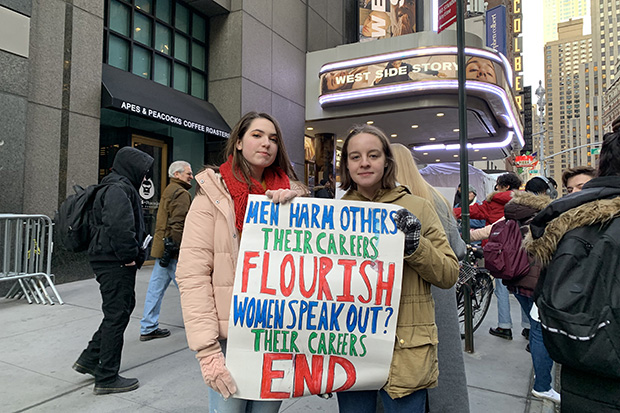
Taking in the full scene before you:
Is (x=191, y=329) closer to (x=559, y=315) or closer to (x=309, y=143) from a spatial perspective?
(x=559, y=315)

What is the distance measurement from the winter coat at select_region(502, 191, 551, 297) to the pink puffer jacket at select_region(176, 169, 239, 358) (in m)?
2.98

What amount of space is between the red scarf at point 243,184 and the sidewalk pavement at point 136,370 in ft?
6.62

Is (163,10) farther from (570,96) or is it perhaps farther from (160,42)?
(570,96)

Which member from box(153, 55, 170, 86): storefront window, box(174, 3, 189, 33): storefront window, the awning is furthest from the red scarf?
box(174, 3, 189, 33): storefront window

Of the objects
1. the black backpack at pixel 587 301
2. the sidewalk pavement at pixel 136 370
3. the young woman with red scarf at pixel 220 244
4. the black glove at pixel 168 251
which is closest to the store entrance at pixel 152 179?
the sidewalk pavement at pixel 136 370

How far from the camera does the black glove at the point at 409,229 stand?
5.32ft

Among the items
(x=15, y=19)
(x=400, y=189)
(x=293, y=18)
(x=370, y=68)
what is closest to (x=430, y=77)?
(x=370, y=68)

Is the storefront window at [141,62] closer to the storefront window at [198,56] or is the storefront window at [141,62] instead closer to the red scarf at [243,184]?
the storefront window at [198,56]

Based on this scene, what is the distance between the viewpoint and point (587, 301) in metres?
1.41

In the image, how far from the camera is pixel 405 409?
1670 mm

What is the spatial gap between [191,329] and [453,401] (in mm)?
1501

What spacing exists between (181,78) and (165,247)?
298 inches

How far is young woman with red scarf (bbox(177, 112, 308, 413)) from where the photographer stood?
1628 mm

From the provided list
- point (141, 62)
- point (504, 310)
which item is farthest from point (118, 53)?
point (504, 310)
